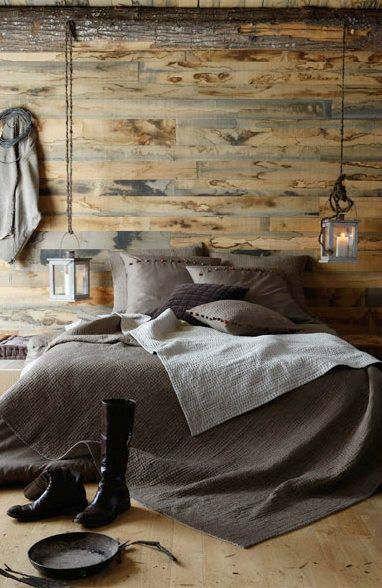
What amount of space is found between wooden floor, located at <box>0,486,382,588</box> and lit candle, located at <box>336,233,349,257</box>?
2109mm

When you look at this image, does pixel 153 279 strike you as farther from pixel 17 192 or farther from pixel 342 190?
pixel 342 190

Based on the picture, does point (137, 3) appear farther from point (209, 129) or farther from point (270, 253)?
point (270, 253)

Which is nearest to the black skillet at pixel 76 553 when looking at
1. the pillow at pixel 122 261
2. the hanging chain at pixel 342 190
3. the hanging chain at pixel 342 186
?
the pillow at pixel 122 261

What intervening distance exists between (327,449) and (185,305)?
1.38 metres

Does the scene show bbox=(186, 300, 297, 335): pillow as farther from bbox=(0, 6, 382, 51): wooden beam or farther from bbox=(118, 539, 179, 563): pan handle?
bbox=(0, 6, 382, 51): wooden beam

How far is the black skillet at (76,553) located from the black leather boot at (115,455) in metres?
0.25

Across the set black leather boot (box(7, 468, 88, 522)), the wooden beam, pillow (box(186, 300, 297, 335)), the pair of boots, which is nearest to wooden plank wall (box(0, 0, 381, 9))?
the wooden beam

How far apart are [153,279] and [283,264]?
0.90m

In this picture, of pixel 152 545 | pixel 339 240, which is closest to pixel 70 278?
pixel 339 240

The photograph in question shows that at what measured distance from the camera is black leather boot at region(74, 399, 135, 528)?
101 inches

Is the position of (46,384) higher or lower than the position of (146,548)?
higher

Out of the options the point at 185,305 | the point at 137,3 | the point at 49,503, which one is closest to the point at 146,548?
the point at 49,503

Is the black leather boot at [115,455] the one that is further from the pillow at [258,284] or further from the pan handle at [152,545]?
the pillow at [258,284]

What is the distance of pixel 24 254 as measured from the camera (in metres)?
5.04
